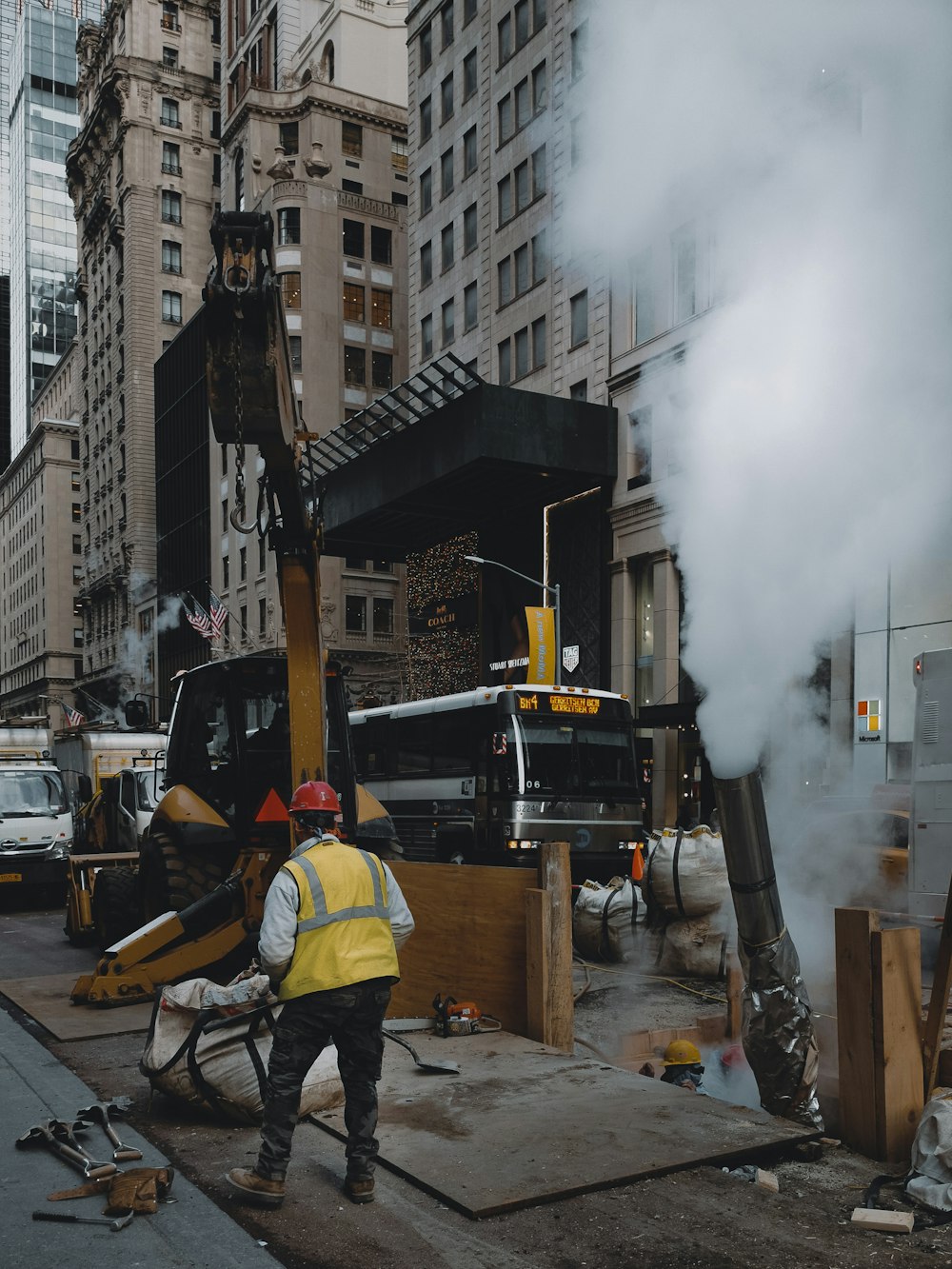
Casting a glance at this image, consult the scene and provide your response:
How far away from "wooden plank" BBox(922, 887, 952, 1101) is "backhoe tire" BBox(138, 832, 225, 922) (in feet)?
19.5

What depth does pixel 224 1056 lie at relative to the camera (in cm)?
598

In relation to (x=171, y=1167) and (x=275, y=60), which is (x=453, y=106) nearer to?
(x=171, y=1167)

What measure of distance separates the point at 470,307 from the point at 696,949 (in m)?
24.4

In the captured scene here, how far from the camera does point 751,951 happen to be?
5930 millimetres

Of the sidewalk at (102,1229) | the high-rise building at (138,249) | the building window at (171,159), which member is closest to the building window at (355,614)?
the high-rise building at (138,249)

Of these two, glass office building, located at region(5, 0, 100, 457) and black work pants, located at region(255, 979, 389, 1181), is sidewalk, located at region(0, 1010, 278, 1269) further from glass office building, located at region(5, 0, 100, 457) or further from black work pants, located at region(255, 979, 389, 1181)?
glass office building, located at region(5, 0, 100, 457)

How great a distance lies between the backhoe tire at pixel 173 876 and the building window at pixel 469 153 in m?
21.9

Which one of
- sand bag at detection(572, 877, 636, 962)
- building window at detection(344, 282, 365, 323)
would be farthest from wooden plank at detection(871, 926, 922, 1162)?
building window at detection(344, 282, 365, 323)

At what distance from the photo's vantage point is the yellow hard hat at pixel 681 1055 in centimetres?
732

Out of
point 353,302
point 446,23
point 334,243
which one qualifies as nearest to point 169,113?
point 334,243

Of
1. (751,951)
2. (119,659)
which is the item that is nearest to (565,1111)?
(751,951)

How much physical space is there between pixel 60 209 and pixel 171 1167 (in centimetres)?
15626

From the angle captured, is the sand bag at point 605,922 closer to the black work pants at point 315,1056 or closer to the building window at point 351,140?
the black work pants at point 315,1056

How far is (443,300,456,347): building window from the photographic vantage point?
109ft
